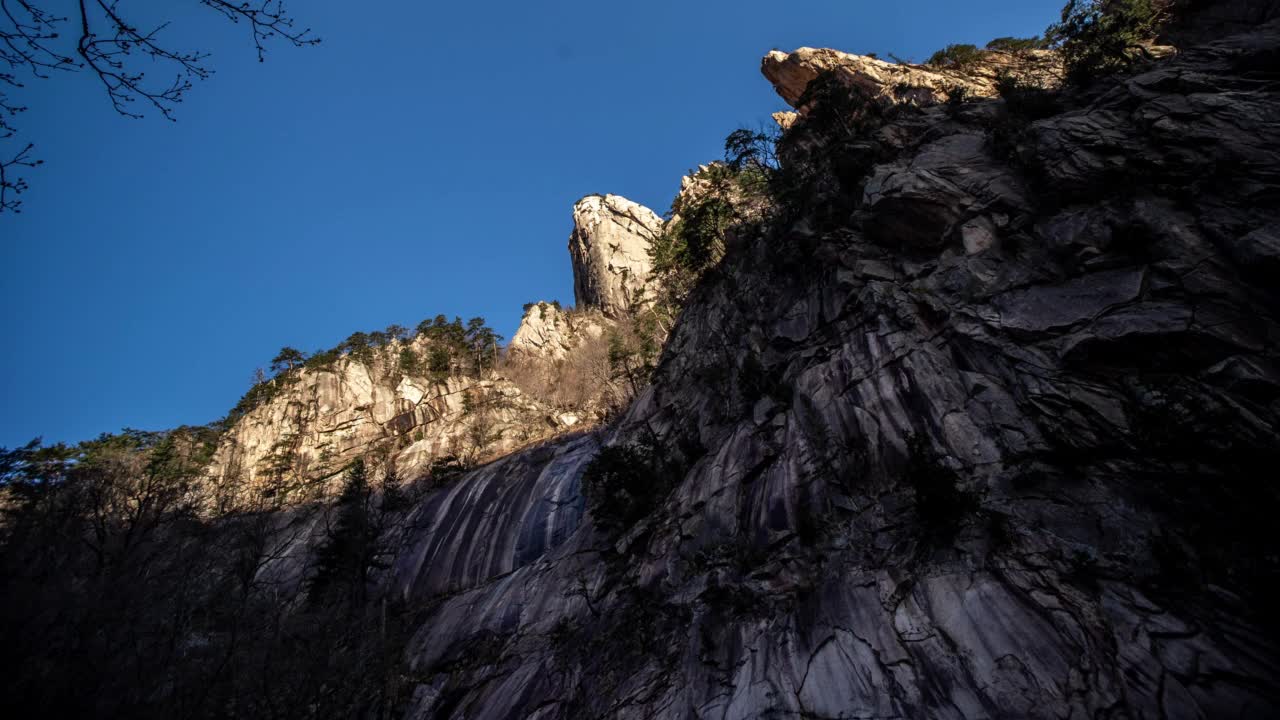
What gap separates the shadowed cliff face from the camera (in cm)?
807

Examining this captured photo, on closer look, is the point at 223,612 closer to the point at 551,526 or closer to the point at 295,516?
the point at 551,526

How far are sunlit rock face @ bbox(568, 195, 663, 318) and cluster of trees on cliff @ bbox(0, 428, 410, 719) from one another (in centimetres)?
4339

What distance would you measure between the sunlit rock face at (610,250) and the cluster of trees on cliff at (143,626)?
43395 mm

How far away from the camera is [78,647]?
9.96 meters

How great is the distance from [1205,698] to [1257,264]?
872cm

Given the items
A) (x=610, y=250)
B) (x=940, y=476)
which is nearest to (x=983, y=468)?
(x=940, y=476)

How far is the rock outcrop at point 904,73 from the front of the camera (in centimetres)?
2586

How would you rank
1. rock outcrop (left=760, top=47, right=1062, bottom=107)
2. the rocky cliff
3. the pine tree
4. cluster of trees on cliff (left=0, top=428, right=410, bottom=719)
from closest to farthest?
the rocky cliff, cluster of trees on cliff (left=0, top=428, right=410, bottom=719), the pine tree, rock outcrop (left=760, top=47, right=1062, bottom=107)

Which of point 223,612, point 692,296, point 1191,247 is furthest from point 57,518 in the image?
point 1191,247

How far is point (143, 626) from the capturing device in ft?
39.0

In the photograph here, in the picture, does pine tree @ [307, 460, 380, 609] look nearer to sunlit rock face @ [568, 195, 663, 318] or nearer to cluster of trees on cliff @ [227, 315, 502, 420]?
cluster of trees on cliff @ [227, 315, 502, 420]

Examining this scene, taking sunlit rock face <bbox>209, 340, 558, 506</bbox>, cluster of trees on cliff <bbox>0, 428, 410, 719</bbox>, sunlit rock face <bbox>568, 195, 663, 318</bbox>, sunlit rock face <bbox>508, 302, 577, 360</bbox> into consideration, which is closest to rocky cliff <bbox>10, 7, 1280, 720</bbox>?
cluster of trees on cliff <bbox>0, 428, 410, 719</bbox>

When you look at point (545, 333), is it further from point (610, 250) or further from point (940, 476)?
point (940, 476)

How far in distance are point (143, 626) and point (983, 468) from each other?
2036 centimetres
